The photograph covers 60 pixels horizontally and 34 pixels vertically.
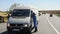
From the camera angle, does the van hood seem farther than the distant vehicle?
Yes

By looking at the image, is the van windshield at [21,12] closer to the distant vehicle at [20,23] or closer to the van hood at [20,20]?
the distant vehicle at [20,23]

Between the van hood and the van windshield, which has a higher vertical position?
the van windshield

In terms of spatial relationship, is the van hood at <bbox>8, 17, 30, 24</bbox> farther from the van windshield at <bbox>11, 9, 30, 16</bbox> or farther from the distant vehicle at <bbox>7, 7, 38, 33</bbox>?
the van windshield at <bbox>11, 9, 30, 16</bbox>

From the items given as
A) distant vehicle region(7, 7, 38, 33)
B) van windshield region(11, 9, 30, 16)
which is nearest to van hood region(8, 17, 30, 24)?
distant vehicle region(7, 7, 38, 33)

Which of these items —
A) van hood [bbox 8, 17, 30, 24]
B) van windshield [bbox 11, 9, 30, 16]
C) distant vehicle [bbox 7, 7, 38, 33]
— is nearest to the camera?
distant vehicle [bbox 7, 7, 38, 33]

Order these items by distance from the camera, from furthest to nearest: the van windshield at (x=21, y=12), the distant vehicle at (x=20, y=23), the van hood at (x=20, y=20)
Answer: the van windshield at (x=21, y=12) < the van hood at (x=20, y=20) < the distant vehicle at (x=20, y=23)

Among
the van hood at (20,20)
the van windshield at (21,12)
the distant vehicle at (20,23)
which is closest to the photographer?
the distant vehicle at (20,23)

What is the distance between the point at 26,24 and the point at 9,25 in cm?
123

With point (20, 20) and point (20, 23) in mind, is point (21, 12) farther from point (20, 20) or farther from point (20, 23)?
point (20, 23)

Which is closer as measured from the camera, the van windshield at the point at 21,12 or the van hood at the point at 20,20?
the van hood at the point at 20,20

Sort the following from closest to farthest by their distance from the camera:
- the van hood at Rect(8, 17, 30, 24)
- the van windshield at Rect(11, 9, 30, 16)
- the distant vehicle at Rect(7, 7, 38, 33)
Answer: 1. the distant vehicle at Rect(7, 7, 38, 33)
2. the van hood at Rect(8, 17, 30, 24)
3. the van windshield at Rect(11, 9, 30, 16)

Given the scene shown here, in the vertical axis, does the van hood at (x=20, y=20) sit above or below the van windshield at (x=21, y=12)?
below

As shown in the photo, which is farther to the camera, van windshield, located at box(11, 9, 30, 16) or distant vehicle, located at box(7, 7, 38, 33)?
van windshield, located at box(11, 9, 30, 16)

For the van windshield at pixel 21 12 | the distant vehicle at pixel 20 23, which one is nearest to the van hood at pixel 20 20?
the distant vehicle at pixel 20 23
